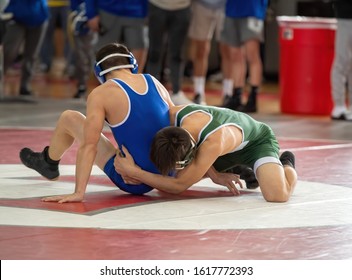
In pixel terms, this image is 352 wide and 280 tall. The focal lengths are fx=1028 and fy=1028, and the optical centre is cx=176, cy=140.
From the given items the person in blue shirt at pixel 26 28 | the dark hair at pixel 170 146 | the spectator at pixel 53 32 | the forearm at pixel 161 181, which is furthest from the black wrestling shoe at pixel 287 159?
the spectator at pixel 53 32

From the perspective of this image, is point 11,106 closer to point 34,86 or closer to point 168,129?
point 34,86

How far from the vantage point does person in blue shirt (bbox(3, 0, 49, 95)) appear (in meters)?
11.6

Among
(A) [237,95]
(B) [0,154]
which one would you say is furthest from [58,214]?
(A) [237,95]

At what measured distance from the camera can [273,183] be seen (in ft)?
18.8

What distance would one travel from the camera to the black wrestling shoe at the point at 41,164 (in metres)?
6.33

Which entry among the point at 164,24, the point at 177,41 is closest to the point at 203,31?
the point at 177,41

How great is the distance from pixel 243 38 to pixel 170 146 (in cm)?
553

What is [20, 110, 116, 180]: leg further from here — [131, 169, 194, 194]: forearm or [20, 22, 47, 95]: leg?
[20, 22, 47, 95]: leg

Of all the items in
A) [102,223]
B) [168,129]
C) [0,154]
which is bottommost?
[0,154]

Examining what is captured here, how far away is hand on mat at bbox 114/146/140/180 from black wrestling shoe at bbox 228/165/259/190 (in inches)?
30.4

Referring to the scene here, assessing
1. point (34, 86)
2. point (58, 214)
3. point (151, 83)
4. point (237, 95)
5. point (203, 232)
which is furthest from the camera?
point (34, 86)

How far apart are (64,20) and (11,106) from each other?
3.00 metres

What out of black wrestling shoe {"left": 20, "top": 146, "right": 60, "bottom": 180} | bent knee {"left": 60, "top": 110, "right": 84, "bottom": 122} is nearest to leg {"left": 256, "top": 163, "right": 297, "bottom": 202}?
bent knee {"left": 60, "top": 110, "right": 84, "bottom": 122}

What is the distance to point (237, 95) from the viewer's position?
10914 millimetres
